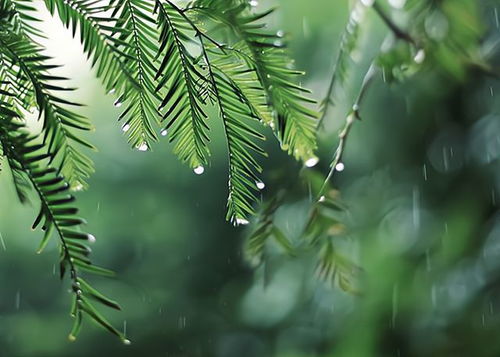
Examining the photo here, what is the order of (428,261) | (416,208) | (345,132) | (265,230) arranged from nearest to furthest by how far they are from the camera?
(345,132) → (265,230) → (428,261) → (416,208)

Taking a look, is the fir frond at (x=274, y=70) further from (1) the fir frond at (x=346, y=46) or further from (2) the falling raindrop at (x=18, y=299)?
(2) the falling raindrop at (x=18, y=299)

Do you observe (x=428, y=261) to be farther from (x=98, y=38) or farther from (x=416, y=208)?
(x=98, y=38)

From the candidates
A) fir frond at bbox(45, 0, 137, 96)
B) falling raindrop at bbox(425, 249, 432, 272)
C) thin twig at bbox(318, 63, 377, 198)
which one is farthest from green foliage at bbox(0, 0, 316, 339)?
falling raindrop at bbox(425, 249, 432, 272)

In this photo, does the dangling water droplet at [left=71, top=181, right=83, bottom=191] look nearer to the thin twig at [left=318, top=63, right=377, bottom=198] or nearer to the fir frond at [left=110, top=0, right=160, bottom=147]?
the fir frond at [left=110, top=0, right=160, bottom=147]

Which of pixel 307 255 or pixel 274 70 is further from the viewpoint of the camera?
pixel 307 255

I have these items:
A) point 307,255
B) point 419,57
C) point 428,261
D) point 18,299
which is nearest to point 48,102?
point 419,57
